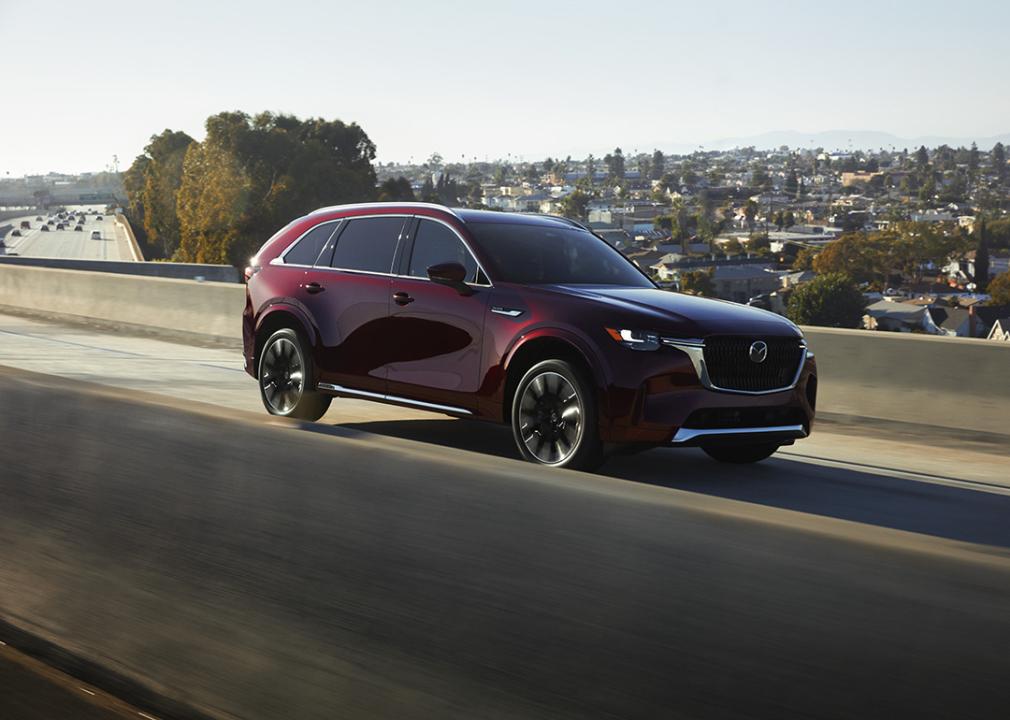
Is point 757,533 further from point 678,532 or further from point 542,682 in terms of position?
point 542,682

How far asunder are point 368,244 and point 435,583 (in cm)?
708

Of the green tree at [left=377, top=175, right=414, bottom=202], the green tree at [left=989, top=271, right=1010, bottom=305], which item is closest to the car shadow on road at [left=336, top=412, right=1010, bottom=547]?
the green tree at [left=989, top=271, right=1010, bottom=305]

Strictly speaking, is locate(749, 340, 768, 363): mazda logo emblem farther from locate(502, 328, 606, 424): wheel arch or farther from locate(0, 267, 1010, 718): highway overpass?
locate(0, 267, 1010, 718): highway overpass

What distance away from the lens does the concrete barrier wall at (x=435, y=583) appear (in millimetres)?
2820

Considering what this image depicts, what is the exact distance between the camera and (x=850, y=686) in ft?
9.20

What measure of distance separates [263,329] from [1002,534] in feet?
19.2

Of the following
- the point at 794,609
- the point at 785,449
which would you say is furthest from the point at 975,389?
the point at 794,609

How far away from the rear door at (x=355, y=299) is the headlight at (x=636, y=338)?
82.4 inches

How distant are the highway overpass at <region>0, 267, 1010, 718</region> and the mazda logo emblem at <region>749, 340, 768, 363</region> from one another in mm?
4627

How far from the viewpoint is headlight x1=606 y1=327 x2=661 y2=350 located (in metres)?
8.60

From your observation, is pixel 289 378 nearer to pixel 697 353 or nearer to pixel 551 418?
pixel 551 418

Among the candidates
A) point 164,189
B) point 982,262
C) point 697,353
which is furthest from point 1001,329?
point 164,189

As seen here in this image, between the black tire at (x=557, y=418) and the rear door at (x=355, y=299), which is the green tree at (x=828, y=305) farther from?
the black tire at (x=557, y=418)

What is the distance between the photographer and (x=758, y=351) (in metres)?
9.05
